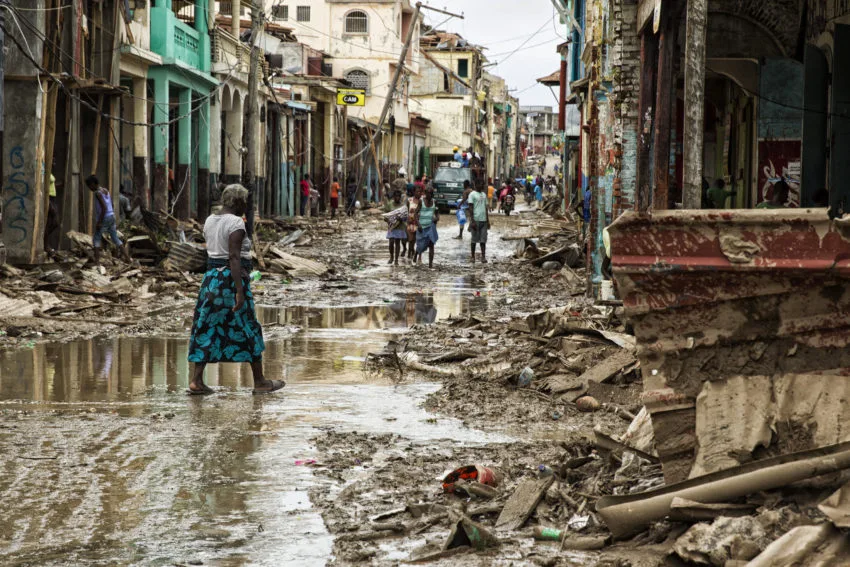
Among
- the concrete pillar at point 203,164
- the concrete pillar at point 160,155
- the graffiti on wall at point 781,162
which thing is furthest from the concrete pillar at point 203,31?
the graffiti on wall at point 781,162

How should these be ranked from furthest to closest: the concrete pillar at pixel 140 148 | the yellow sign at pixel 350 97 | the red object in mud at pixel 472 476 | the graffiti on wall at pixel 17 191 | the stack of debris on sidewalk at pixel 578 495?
the yellow sign at pixel 350 97 → the concrete pillar at pixel 140 148 → the graffiti on wall at pixel 17 191 → the red object in mud at pixel 472 476 → the stack of debris on sidewalk at pixel 578 495

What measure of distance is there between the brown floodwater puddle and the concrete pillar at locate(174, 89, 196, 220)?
724 inches

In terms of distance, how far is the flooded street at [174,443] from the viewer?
544 centimetres

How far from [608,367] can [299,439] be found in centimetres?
289

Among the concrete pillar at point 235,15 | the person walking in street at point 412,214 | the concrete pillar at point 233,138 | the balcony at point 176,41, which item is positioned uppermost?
the concrete pillar at point 235,15

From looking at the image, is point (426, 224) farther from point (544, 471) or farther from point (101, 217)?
point (544, 471)

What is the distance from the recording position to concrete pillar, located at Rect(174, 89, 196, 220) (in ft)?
100

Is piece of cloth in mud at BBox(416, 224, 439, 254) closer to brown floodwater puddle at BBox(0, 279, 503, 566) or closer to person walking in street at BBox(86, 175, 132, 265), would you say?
person walking in street at BBox(86, 175, 132, 265)

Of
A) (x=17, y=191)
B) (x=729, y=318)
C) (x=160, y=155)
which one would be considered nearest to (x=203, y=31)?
(x=160, y=155)

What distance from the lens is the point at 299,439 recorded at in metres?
7.71

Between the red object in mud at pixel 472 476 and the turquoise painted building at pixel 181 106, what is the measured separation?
21.5m

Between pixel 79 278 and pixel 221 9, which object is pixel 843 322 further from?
pixel 221 9

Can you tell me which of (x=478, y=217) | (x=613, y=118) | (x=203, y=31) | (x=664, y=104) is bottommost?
(x=478, y=217)

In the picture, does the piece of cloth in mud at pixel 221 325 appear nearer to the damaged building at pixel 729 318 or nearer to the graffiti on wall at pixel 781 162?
the damaged building at pixel 729 318
